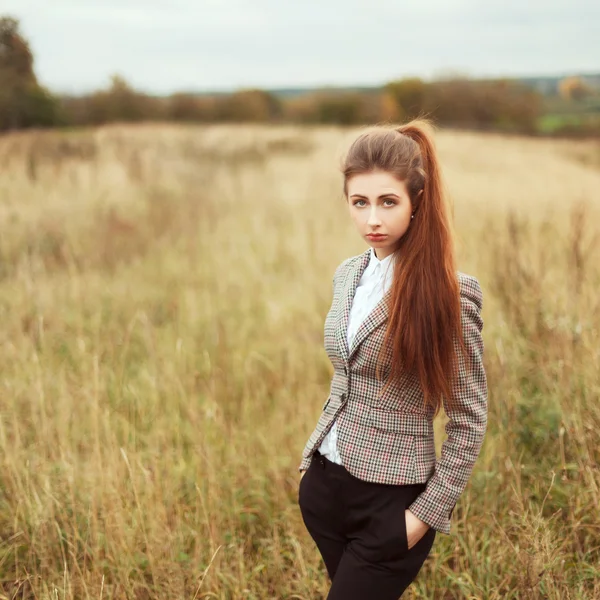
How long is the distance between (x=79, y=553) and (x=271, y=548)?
2.30ft

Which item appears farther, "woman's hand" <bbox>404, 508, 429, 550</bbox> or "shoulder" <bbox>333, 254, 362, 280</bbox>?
"shoulder" <bbox>333, 254, 362, 280</bbox>

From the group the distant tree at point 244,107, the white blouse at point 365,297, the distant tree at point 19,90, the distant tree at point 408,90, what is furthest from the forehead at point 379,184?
the distant tree at point 408,90

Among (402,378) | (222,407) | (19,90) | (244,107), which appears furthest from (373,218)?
(244,107)

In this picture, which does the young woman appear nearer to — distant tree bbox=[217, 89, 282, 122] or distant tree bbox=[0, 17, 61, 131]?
distant tree bbox=[0, 17, 61, 131]

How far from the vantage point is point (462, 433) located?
4.50 feet

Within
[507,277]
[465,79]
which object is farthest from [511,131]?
[507,277]

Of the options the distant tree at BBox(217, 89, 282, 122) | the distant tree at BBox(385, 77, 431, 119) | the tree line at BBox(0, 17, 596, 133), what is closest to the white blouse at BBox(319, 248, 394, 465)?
the tree line at BBox(0, 17, 596, 133)

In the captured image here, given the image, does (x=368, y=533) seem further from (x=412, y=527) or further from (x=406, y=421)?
(x=406, y=421)

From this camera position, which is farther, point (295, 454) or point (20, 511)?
point (295, 454)

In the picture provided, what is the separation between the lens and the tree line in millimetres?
4867

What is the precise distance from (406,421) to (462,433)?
13 centimetres

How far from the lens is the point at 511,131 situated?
2219 cm

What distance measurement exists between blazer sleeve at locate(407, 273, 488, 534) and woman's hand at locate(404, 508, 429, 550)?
1cm

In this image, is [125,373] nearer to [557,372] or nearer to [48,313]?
[48,313]
